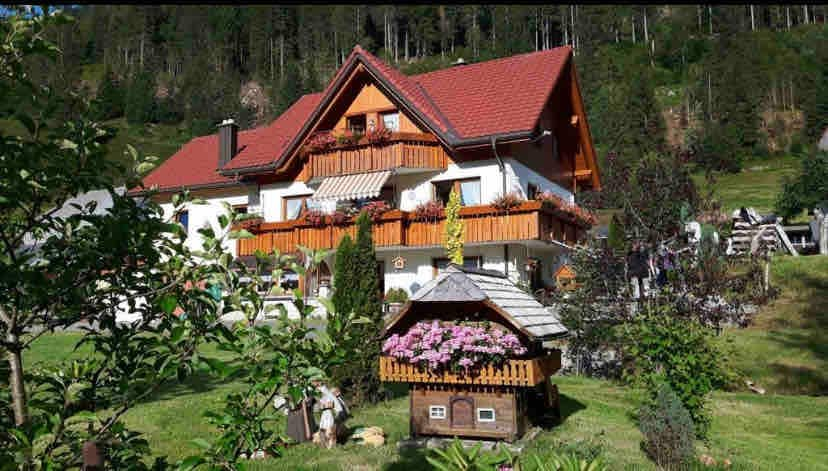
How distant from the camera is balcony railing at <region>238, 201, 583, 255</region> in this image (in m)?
21.8

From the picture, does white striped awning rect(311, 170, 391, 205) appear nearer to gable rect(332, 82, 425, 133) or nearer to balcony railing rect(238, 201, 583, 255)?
balcony railing rect(238, 201, 583, 255)

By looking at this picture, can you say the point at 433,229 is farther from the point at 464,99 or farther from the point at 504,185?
the point at 464,99

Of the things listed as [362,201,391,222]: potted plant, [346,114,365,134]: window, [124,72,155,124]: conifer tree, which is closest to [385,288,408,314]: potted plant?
[362,201,391,222]: potted plant

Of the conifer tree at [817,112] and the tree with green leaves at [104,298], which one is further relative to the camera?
the conifer tree at [817,112]

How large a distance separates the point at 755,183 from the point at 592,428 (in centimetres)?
6502

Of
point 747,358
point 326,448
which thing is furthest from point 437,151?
point 326,448

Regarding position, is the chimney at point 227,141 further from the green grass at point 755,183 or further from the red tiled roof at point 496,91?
the green grass at point 755,183

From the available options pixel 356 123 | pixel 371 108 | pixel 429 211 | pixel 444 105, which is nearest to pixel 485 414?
pixel 429 211

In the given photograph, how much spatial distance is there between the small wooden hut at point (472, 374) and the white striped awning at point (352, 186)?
44.1ft

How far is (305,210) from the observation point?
26391mm

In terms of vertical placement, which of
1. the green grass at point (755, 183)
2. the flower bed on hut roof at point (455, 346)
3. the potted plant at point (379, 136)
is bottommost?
the flower bed on hut roof at point (455, 346)

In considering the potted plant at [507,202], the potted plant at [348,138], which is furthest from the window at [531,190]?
the potted plant at [348,138]

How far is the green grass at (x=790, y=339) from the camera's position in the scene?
17.3 m

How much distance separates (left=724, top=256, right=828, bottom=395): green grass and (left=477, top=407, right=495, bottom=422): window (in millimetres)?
7922
